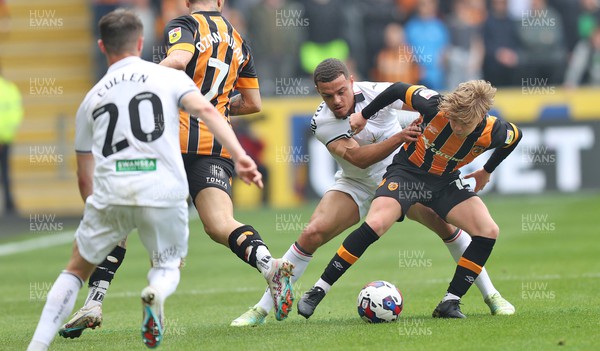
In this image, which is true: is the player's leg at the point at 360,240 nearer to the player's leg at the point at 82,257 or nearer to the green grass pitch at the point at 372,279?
the green grass pitch at the point at 372,279

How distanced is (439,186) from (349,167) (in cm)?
83

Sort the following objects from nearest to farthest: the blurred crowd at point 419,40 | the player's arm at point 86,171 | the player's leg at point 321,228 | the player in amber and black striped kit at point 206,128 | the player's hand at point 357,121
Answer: the player's arm at point 86,171 → the player in amber and black striped kit at point 206,128 → the player's hand at point 357,121 → the player's leg at point 321,228 → the blurred crowd at point 419,40

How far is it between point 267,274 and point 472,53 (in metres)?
14.5

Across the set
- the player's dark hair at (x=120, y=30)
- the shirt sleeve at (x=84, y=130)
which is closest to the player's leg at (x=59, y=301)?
the shirt sleeve at (x=84, y=130)

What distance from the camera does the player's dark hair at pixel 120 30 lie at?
651 centimetres

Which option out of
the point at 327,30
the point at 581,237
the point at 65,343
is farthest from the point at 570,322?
the point at 327,30

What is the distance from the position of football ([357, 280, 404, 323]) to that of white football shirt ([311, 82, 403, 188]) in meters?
1.05

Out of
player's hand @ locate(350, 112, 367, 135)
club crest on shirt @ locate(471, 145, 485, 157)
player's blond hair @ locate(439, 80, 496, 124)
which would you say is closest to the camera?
player's blond hair @ locate(439, 80, 496, 124)

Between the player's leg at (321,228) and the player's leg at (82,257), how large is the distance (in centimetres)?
206

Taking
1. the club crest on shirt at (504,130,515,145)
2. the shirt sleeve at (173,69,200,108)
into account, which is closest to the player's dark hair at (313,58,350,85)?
the club crest on shirt at (504,130,515,145)

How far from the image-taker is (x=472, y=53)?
21.4 m

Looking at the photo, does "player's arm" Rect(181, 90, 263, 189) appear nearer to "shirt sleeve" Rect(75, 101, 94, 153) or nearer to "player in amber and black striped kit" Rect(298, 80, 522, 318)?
"shirt sleeve" Rect(75, 101, 94, 153)

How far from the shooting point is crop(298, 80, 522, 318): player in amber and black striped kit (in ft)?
26.8

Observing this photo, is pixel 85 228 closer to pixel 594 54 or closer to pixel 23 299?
pixel 23 299
